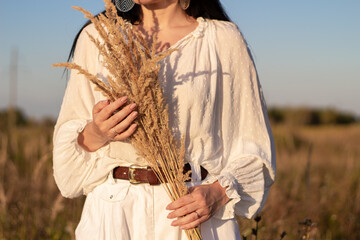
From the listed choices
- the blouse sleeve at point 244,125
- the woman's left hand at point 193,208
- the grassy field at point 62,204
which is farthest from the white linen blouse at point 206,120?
the grassy field at point 62,204

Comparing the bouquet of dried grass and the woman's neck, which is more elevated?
the woman's neck

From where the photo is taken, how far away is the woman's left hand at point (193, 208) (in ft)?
6.16

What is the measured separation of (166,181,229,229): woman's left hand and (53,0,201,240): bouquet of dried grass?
0.16 ft

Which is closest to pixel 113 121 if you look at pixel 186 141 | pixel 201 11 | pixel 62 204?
pixel 186 141

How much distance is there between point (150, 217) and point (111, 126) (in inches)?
18.9

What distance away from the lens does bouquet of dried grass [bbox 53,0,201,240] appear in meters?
1.78

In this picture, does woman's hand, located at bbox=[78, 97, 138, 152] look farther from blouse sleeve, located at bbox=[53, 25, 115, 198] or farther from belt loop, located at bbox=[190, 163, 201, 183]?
belt loop, located at bbox=[190, 163, 201, 183]

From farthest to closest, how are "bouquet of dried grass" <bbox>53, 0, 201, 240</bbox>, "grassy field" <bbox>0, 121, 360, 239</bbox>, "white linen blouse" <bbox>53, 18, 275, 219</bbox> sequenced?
"grassy field" <bbox>0, 121, 360, 239</bbox>
"white linen blouse" <bbox>53, 18, 275, 219</bbox>
"bouquet of dried grass" <bbox>53, 0, 201, 240</bbox>

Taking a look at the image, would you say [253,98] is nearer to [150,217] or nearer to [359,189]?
[150,217]

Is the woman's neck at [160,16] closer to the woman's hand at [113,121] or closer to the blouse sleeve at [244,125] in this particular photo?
the blouse sleeve at [244,125]

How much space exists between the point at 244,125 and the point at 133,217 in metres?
0.73

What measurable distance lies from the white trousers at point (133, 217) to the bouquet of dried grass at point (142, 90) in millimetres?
112

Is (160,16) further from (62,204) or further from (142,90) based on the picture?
(62,204)

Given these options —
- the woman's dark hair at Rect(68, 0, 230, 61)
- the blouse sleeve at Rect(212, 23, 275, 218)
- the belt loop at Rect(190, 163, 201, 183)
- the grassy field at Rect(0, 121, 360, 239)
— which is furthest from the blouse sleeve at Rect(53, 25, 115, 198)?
→ the grassy field at Rect(0, 121, 360, 239)
